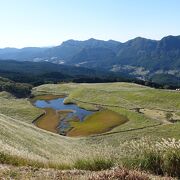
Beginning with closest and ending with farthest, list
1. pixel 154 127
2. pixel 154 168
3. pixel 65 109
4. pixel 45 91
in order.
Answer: pixel 154 168, pixel 154 127, pixel 65 109, pixel 45 91

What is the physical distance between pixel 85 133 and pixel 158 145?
79253 millimetres

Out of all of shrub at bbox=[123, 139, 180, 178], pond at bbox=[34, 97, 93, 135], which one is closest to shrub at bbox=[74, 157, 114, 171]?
shrub at bbox=[123, 139, 180, 178]

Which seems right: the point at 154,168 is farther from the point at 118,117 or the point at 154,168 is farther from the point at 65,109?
the point at 65,109

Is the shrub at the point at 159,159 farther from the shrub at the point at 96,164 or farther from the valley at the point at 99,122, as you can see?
the valley at the point at 99,122

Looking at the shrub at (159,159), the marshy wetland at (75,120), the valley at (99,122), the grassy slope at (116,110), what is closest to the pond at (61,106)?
the marshy wetland at (75,120)

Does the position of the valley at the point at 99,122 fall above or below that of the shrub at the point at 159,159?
below

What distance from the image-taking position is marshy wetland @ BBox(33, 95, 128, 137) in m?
97.8

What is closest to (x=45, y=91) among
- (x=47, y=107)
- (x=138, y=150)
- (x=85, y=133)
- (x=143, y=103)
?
(x=47, y=107)

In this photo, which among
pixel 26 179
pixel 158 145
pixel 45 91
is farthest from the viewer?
pixel 45 91

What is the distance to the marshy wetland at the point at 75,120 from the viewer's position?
321 ft

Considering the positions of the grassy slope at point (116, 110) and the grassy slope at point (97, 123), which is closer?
the grassy slope at point (116, 110)

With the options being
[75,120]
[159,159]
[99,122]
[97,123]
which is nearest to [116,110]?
[99,122]

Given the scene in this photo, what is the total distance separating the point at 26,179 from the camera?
11.3 m

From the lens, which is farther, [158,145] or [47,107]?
[47,107]
